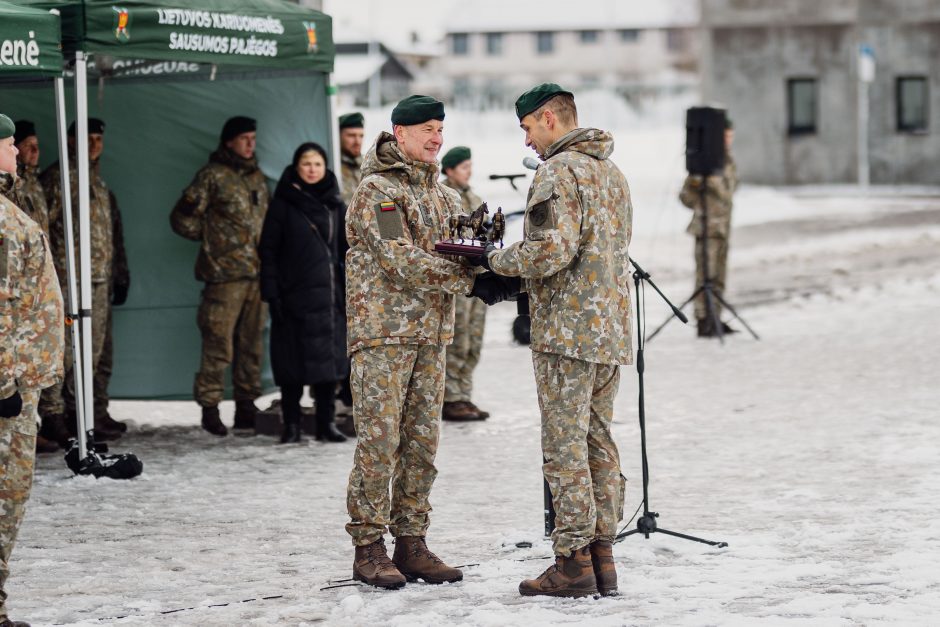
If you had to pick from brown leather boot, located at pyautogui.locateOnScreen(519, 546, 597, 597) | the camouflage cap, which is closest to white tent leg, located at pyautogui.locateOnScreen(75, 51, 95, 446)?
the camouflage cap

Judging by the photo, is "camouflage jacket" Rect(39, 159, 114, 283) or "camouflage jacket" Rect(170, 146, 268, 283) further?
"camouflage jacket" Rect(170, 146, 268, 283)

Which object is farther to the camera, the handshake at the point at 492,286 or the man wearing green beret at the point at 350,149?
the man wearing green beret at the point at 350,149

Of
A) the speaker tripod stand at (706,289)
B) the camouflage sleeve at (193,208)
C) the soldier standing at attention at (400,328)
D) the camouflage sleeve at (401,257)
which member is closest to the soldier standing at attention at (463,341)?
the camouflage sleeve at (193,208)

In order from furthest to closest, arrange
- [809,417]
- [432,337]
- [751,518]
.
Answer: [809,417] < [751,518] < [432,337]

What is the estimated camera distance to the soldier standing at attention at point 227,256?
972 centimetres

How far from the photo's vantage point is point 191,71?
33.6 ft

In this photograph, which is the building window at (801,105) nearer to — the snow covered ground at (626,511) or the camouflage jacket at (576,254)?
the snow covered ground at (626,511)

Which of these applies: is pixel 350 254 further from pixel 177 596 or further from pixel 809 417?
pixel 809 417

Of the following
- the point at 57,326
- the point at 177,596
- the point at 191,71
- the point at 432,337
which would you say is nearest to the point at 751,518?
the point at 432,337

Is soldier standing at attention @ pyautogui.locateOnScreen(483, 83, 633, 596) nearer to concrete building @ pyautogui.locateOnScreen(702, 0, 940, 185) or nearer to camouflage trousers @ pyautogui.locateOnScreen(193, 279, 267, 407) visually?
camouflage trousers @ pyautogui.locateOnScreen(193, 279, 267, 407)

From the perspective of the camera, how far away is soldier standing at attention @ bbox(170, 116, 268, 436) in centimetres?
972

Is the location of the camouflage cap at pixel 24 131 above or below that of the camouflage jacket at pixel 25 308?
above

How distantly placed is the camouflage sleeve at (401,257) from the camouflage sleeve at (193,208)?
4027mm

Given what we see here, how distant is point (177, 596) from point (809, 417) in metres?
5.32
